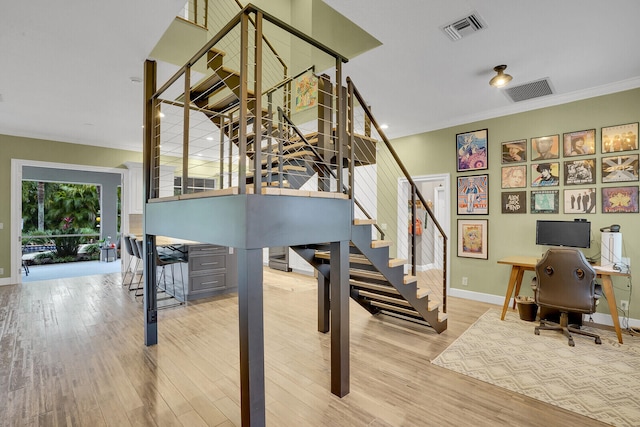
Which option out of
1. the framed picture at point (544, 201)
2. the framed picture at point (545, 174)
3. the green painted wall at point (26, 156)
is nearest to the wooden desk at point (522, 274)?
the framed picture at point (544, 201)

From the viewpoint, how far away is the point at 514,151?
446 centimetres

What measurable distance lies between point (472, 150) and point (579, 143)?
1291 mm

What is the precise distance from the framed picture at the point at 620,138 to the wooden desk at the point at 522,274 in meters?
1.49

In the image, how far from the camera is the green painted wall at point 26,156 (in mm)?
5707

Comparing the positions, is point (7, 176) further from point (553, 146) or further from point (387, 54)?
point (553, 146)

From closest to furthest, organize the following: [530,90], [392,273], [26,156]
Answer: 1. [392,273]
2. [530,90]
3. [26,156]

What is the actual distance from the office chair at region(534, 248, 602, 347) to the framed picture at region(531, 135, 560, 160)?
1.64m

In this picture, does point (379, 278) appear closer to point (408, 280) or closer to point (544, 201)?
point (408, 280)

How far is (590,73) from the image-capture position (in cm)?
344

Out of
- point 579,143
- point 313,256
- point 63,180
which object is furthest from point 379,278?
point 63,180

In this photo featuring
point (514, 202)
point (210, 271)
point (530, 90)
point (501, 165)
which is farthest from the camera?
point (210, 271)

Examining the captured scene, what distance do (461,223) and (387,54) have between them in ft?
10.0

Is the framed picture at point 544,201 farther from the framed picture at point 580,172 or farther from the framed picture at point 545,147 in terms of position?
the framed picture at point 545,147

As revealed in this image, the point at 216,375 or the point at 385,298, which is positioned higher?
the point at 385,298
